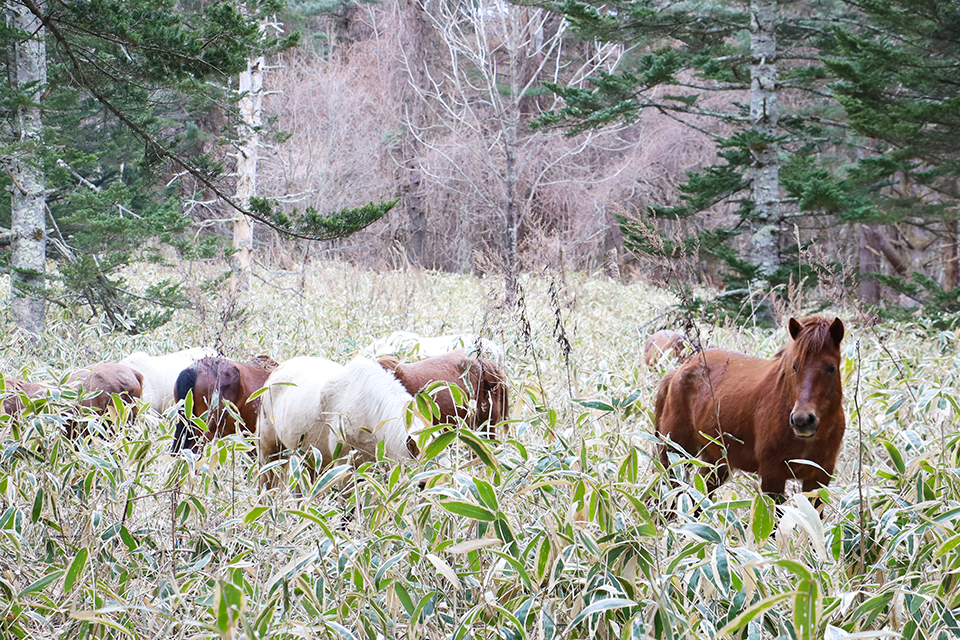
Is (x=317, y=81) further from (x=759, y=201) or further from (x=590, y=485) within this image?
(x=590, y=485)

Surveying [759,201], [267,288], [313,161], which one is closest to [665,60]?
[759,201]

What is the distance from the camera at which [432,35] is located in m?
17.5

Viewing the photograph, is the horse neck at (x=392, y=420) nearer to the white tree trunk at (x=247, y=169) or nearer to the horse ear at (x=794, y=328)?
the horse ear at (x=794, y=328)

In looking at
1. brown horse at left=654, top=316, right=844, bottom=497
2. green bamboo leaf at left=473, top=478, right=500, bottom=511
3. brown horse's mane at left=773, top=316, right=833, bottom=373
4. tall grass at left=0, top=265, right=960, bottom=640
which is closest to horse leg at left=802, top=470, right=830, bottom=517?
brown horse at left=654, top=316, right=844, bottom=497

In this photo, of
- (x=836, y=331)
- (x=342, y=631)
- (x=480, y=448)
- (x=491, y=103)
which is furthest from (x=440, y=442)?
(x=491, y=103)

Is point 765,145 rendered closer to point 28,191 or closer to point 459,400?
point 459,400

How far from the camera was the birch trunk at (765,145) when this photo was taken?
273 inches

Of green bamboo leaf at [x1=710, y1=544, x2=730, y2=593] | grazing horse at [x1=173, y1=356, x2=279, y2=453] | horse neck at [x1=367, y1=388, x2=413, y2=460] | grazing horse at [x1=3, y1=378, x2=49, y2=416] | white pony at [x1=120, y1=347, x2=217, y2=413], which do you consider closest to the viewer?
green bamboo leaf at [x1=710, y1=544, x2=730, y2=593]

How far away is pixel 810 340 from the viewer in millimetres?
2295

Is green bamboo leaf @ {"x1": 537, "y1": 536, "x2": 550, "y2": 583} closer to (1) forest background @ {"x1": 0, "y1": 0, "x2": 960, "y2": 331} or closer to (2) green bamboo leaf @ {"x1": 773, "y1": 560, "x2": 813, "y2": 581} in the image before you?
(2) green bamboo leaf @ {"x1": 773, "y1": 560, "x2": 813, "y2": 581}

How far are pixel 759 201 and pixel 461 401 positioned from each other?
19.4ft

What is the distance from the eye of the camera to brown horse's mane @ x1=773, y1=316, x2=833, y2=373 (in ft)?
7.49

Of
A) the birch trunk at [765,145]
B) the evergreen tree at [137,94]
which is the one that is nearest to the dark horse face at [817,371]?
the evergreen tree at [137,94]

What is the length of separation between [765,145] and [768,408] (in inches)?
209
